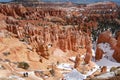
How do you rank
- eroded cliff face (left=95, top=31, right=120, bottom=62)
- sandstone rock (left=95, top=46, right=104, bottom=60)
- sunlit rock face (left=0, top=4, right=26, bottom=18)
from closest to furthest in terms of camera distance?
eroded cliff face (left=95, top=31, right=120, bottom=62), sandstone rock (left=95, top=46, right=104, bottom=60), sunlit rock face (left=0, top=4, right=26, bottom=18)

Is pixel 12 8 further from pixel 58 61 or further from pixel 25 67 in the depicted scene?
pixel 25 67

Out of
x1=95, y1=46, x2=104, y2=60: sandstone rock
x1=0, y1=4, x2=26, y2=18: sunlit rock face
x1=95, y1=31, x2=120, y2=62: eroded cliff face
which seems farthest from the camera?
x1=0, y1=4, x2=26, y2=18: sunlit rock face

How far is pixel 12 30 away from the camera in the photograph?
76.6 meters

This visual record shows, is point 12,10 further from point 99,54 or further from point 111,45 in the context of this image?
point 99,54

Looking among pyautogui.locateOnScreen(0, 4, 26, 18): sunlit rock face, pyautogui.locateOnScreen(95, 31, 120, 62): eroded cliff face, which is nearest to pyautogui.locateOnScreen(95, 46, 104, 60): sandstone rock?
pyautogui.locateOnScreen(95, 31, 120, 62): eroded cliff face

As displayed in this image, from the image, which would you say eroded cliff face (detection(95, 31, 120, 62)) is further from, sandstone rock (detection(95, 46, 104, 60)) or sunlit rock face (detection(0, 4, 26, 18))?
sunlit rock face (detection(0, 4, 26, 18))

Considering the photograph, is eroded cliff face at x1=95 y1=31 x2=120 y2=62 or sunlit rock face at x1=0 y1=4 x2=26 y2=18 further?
sunlit rock face at x1=0 y1=4 x2=26 y2=18

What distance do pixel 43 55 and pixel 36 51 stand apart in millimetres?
1612

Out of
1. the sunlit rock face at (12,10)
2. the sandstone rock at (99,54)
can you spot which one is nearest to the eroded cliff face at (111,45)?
the sandstone rock at (99,54)

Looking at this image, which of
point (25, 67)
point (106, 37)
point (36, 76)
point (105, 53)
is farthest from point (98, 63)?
point (36, 76)

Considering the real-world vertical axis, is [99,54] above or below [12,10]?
below

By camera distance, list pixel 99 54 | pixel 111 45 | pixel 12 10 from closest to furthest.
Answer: pixel 99 54 < pixel 111 45 < pixel 12 10

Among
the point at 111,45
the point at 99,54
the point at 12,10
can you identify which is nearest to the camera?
the point at 99,54

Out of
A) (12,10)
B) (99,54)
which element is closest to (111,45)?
(99,54)
